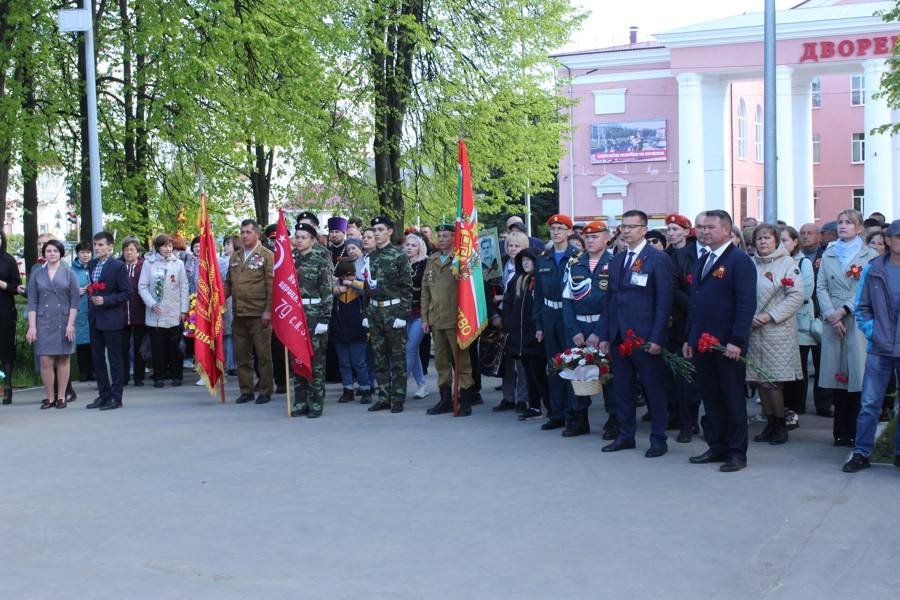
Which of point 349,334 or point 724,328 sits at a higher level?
point 724,328

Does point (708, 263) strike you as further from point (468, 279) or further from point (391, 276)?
point (391, 276)

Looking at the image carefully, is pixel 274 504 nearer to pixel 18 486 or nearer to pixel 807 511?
pixel 18 486

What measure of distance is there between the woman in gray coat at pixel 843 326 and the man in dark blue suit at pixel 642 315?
148 cm

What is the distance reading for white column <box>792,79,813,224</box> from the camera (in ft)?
170

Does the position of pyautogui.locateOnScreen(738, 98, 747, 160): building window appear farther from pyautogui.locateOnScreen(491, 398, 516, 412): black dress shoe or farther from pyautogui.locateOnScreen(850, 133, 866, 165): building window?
pyautogui.locateOnScreen(491, 398, 516, 412): black dress shoe

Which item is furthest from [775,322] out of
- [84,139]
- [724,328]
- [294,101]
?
[84,139]

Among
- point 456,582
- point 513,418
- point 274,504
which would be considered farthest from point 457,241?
point 456,582

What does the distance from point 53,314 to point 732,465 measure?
26.2 feet

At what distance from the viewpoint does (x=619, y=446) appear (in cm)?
921

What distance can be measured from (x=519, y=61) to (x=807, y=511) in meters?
19.3

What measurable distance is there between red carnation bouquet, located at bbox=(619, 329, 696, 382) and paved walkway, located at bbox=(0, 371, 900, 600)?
0.73 meters

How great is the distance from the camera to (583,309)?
9891 mm

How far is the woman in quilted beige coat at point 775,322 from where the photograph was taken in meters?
9.27

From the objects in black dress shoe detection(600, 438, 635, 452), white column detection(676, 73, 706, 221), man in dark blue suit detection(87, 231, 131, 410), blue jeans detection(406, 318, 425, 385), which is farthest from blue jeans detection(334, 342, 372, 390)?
white column detection(676, 73, 706, 221)
